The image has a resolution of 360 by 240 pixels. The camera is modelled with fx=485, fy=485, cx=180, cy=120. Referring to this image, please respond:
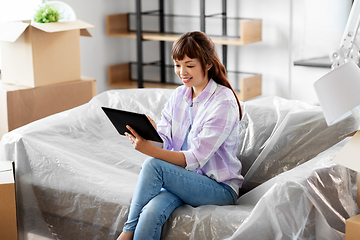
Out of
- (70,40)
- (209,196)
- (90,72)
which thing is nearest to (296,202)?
(209,196)

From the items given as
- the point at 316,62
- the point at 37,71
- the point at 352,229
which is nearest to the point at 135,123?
the point at 352,229

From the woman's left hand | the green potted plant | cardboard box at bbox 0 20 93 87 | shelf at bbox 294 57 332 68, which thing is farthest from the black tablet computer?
shelf at bbox 294 57 332 68

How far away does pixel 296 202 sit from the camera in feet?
4.25

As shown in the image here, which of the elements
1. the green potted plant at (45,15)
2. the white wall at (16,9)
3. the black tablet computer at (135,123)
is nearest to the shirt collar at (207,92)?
the black tablet computer at (135,123)

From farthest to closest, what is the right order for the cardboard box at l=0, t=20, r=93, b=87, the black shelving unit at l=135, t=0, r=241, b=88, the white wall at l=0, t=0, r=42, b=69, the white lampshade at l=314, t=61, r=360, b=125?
the black shelving unit at l=135, t=0, r=241, b=88
the white wall at l=0, t=0, r=42, b=69
the cardboard box at l=0, t=20, r=93, b=87
the white lampshade at l=314, t=61, r=360, b=125

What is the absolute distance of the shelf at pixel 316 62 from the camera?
2.84m

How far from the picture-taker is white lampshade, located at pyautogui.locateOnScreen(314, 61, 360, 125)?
46.8 inches

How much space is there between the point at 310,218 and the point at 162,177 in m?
0.44

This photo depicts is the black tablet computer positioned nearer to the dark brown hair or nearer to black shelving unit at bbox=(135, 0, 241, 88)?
the dark brown hair

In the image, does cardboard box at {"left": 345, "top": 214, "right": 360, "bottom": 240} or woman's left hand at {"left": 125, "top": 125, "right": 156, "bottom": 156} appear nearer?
cardboard box at {"left": 345, "top": 214, "right": 360, "bottom": 240}

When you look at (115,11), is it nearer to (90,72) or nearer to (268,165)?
(90,72)

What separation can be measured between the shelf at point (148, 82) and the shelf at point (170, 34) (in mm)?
237

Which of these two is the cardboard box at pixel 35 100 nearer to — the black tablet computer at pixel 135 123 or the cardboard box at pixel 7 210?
the cardboard box at pixel 7 210

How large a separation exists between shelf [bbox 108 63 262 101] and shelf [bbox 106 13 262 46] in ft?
0.78
